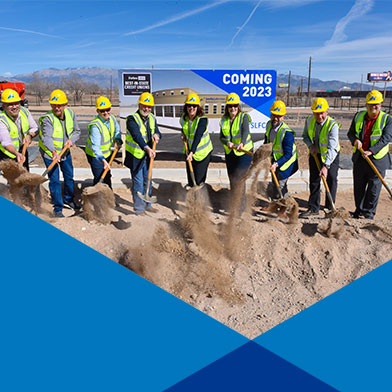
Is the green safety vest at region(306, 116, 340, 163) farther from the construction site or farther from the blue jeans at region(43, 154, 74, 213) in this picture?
the blue jeans at region(43, 154, 74, 213)

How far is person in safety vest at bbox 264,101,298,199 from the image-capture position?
5.47 meters

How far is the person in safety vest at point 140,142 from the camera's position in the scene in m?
5.54

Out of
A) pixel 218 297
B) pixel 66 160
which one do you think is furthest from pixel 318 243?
pixel 66 160

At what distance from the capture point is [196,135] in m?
5.63

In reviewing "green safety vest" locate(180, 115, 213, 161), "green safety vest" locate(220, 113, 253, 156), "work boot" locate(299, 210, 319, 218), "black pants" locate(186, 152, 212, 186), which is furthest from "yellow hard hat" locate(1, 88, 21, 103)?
"work boot" locate(299, 210, 319, 218)

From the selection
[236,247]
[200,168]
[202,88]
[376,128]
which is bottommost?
[236,247]

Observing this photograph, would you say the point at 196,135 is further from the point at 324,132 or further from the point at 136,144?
the point at 324,132

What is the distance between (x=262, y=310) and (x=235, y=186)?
2.56 meters

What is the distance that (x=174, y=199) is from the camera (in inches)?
271

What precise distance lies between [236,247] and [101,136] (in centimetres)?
249

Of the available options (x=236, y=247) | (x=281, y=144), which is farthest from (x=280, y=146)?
(x=236, y=247)

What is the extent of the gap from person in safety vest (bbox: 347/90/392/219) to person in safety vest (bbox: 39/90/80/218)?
386 centimetres

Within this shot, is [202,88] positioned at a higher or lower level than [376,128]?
higher

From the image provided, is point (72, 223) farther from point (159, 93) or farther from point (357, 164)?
point (159, 93)
